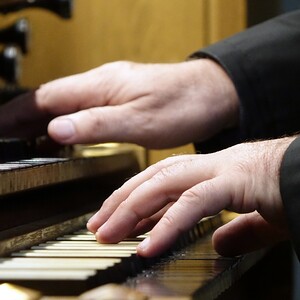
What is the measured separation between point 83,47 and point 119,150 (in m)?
0.79

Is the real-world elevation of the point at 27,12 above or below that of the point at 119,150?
above

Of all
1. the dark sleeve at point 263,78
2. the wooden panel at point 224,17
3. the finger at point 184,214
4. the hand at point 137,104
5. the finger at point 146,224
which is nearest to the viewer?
the finger at point 184,214

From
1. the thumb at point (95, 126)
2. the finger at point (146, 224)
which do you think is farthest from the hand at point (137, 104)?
the finger at point (146, 224)

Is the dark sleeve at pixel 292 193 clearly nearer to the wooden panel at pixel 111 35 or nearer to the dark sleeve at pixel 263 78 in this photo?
the dark sleeve at pixel 263 78

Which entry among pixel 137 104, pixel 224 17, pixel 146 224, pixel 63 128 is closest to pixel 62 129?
pixel 63 128

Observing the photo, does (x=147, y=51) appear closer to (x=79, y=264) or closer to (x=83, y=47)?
(x=83, y=47)

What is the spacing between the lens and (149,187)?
0.83m

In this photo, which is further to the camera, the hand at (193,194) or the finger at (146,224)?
the finger at (146,224)

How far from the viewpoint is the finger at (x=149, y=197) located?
2.72ft

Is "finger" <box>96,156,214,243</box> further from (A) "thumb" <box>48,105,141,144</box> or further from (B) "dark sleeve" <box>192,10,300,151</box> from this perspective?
(B) "dark sleeve" <box>192,10,300,151</box>

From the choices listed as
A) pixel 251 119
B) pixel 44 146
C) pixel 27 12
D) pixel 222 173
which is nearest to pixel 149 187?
pixel 222 173

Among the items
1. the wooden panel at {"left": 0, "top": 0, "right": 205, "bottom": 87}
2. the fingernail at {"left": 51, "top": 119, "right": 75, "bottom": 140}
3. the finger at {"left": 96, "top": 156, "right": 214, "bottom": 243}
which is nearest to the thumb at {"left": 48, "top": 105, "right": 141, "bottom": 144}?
the fingernail at {"left": 51, "top": 119, "right": 75, "bottom": 140}

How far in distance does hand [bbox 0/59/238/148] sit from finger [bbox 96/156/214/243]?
0.37 m

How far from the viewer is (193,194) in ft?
2.64
